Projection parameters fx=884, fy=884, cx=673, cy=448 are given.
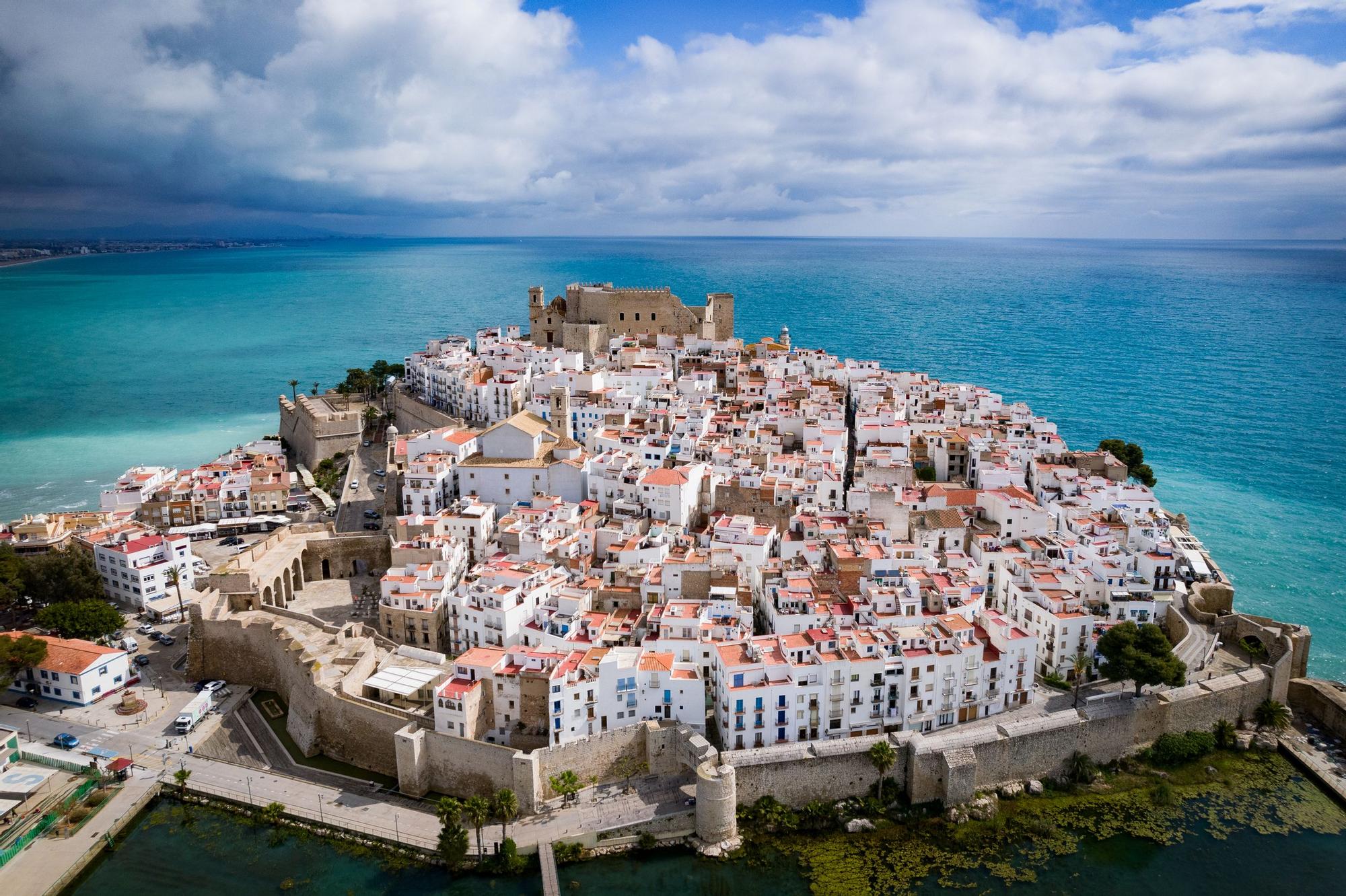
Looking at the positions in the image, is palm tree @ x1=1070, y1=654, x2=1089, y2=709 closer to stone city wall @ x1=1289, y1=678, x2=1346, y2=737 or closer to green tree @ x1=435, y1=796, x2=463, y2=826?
stone city wall @ x1=1289, y1=678, x2=1346, y2=737

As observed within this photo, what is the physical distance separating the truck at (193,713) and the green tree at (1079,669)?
24.0 m

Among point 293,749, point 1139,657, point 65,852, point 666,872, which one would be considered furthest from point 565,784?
point 1139,657

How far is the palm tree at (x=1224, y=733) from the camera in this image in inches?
926

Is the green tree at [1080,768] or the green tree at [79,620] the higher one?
the green tree at [79,620]

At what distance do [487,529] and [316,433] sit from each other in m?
19.1

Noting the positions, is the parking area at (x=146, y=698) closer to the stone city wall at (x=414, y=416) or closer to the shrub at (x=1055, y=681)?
the stone city wall at (x=414, y=416)

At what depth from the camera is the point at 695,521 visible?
32.7m

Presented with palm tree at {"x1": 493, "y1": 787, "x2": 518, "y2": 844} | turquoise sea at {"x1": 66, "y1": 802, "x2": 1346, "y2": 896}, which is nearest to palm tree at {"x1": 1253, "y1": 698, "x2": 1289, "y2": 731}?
turquoise sea at {"x1": 66, "y1": 802, "x2": 1346, "y2": 896}

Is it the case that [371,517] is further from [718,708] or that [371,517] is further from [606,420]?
[718,708]

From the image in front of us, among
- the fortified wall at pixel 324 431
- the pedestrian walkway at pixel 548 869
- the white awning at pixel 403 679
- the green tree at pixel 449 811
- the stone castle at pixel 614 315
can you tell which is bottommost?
the pedestrian walkway at pixel 548 869

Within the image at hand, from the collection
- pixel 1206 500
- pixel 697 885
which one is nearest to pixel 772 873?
pixel 697 885

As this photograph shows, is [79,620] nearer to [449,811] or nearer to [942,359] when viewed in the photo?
[449,811]

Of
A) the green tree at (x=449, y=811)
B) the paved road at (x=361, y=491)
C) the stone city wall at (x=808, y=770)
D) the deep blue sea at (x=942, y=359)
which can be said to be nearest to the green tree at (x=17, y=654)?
the paved road at (x=361, y=491)

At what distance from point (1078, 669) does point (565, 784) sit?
13721 mm
